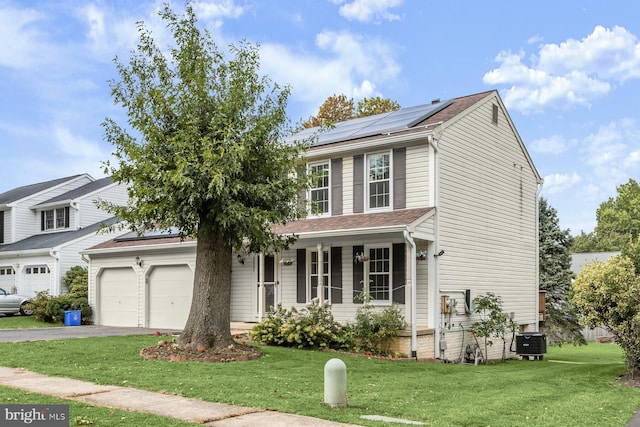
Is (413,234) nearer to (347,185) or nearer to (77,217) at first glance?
(347,185)

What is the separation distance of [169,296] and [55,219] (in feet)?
45.7

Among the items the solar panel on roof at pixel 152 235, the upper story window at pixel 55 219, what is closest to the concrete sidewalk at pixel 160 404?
the solar panel on roof at pixel 152 235

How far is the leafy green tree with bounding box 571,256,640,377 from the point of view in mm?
12914

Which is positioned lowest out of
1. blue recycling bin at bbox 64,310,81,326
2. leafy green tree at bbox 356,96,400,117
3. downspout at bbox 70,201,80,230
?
blue recycling bin at bbox 64,310,81,326

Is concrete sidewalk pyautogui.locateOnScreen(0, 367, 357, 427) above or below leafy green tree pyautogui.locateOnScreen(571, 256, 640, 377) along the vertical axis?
below

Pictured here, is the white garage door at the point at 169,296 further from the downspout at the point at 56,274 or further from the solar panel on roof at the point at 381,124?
the downspout at the point at 56,274

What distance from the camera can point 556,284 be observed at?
2858cm

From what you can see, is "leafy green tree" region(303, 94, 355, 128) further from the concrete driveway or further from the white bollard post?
the white bollard post

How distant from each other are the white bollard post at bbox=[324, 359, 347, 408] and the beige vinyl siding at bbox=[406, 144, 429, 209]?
375 inches

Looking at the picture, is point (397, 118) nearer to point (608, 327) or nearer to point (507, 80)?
point (507, 80)

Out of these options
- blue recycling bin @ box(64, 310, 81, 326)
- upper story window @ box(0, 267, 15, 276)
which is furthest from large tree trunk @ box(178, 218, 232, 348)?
upper story window @ box(0, 267, 15, 276)

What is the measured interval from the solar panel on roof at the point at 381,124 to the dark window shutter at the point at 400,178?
0.80 meters

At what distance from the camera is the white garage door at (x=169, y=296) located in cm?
2223

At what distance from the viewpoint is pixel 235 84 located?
14156 millimetres
